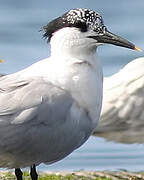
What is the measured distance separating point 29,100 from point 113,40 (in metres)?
1.00

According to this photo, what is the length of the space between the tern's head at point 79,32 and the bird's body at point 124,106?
12.1 ft

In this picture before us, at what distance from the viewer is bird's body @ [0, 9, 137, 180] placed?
23.0 ft

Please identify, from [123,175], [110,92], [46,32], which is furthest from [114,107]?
[46,32]

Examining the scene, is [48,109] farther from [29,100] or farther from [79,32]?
[79,32]

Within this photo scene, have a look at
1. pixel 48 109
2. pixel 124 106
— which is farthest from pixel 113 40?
pixel 124 106

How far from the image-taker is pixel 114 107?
1110 cm

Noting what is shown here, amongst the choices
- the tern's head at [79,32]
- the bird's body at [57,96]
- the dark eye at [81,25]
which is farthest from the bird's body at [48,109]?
the dark eye at [81,25]

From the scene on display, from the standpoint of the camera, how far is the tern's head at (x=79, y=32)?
7.23 meters

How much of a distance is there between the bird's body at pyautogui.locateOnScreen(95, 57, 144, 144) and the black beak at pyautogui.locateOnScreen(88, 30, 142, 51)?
3.53 m

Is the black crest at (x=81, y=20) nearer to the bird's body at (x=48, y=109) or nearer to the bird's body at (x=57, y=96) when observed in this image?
the bird's body at (x=57, y=96)

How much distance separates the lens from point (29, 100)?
7023 millimetres

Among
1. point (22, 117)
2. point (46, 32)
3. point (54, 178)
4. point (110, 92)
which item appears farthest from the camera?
point (110, 92)

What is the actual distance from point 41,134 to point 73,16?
1.11 meters

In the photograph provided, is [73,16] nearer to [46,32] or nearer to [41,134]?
[46,32]
